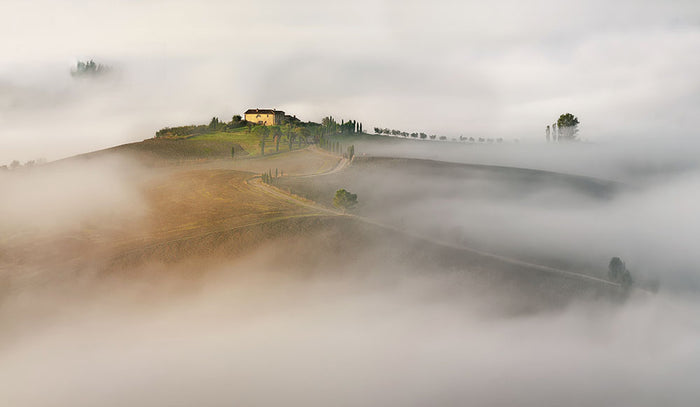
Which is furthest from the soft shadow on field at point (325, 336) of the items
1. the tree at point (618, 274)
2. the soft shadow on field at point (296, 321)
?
the tree at point (618, 274)

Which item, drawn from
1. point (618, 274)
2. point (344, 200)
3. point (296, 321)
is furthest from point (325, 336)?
point (618, 274)

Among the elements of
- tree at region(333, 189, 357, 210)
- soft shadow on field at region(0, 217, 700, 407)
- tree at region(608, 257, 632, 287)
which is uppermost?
tree at region(333, 189, 357, 210)

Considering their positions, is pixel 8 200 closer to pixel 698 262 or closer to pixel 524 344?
pixel 524 344

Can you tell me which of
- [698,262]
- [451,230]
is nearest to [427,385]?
[451,230]

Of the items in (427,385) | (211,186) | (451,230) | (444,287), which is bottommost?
(427,385)

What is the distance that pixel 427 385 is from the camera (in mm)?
108438

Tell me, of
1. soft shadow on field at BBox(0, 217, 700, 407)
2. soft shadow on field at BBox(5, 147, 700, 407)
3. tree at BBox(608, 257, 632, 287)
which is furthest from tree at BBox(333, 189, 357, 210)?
tree at BBox(608, 257, 632, 287)

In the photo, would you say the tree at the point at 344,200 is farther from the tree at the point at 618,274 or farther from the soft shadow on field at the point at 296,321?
the tree at the point at 618,274

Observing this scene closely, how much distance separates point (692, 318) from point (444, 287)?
62711mm

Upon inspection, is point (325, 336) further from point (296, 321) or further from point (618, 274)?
point (618, 274)

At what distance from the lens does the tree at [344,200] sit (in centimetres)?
13875

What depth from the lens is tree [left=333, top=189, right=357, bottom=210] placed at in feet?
455

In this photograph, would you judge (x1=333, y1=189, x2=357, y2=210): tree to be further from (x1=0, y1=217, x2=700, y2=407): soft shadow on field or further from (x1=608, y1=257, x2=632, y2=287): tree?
(x1=608, y1=257, x2=632, y2=287): tree

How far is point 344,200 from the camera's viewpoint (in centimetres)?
13862
